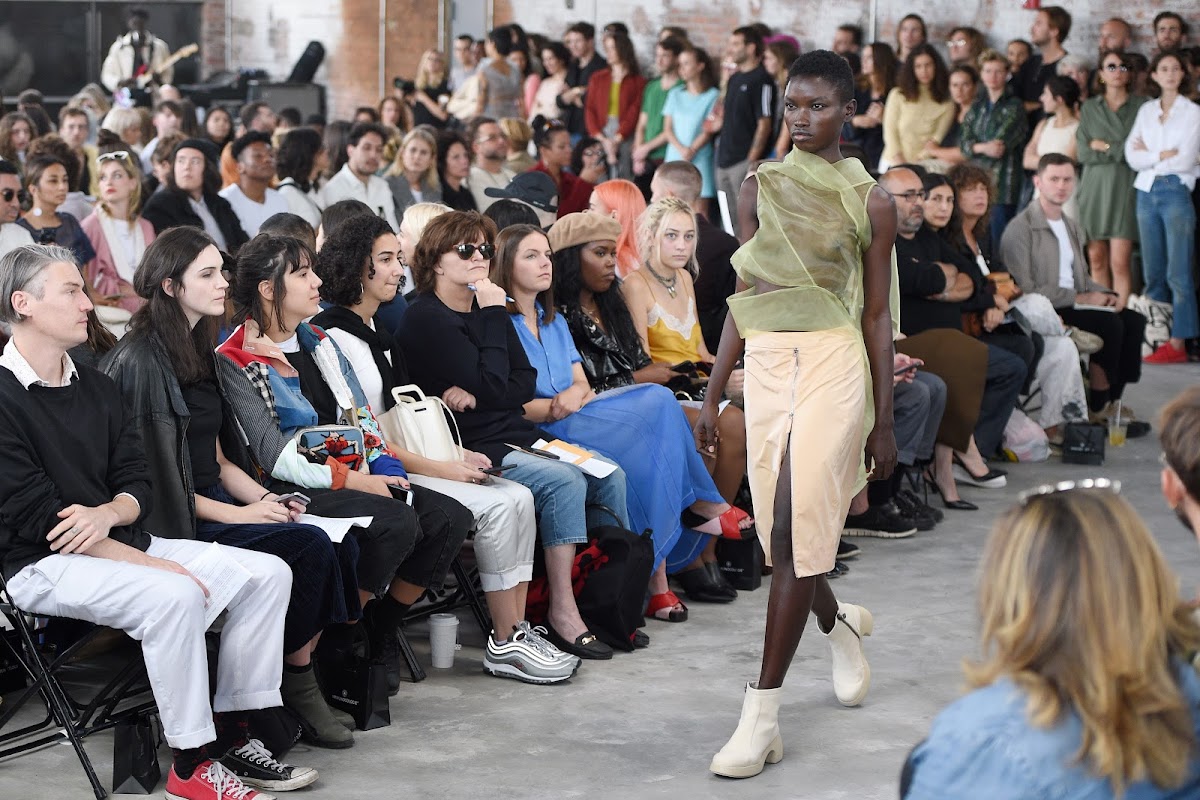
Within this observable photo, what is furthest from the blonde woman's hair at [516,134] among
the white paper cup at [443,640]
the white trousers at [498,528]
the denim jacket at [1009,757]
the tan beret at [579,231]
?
the denim jacket at [1009,757]

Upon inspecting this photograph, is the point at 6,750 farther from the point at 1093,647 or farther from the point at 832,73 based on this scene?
the point at 1093,647

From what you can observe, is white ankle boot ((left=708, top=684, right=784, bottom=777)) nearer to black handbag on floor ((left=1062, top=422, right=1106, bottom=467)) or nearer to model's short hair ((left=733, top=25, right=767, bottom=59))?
black handbag on floor ((left=1062, top=422, right=1106, bottom=467))

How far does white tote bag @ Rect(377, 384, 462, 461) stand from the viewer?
4.46m

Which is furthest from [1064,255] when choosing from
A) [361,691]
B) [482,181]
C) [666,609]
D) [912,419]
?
[361,691]

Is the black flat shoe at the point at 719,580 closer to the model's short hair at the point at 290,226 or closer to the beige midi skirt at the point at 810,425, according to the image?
the beige midi skirt at the point at 810,425

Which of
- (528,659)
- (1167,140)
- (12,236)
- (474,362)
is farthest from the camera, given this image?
(1167,140)

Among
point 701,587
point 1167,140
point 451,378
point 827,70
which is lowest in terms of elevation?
point 701,587

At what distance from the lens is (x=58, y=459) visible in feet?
11.1

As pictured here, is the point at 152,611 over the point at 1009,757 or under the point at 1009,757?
under

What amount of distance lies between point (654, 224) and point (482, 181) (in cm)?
307

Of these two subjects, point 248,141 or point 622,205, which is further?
point 248,141

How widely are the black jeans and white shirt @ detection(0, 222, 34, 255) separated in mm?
3997

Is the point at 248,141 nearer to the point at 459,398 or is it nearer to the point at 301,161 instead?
the point at 301,161

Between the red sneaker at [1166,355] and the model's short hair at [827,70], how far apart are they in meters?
6.59
